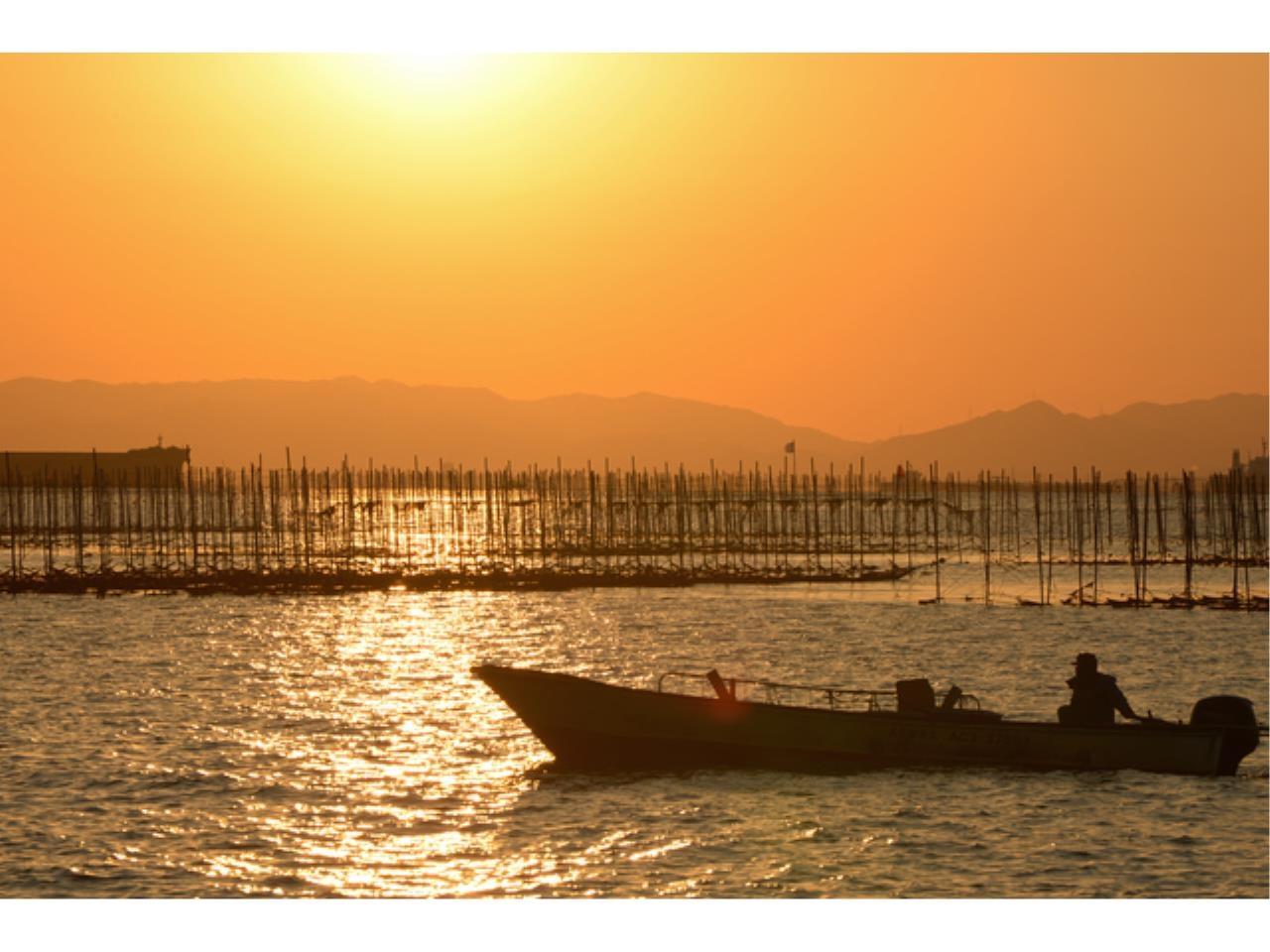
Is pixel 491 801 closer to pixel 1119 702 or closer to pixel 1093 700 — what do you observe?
pixel 1093 700

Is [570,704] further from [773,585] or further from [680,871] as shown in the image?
[773,585]

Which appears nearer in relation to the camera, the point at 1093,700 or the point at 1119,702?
the point at 1119,702

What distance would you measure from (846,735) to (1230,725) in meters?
6.24

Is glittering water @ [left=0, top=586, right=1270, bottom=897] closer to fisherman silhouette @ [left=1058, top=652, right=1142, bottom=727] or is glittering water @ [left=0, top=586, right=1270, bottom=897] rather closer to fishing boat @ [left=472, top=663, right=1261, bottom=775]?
fishing boat @ [left=472, top=663, right=1261, bottom=775]

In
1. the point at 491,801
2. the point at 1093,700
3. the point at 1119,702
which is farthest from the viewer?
the point at 1093,700

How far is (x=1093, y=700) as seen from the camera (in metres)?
28.2

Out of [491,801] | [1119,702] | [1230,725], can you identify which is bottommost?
[491,801]

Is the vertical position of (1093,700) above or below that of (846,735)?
above

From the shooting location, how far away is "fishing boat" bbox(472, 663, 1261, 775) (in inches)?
A: 1105

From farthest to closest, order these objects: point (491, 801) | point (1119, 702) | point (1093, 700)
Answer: point (1093, 700), point (1119, 702), point (491, 801)

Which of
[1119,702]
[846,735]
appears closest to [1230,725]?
[1119,702]

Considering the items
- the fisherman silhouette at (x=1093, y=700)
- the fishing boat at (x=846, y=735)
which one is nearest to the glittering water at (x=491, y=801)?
the fishing boat at (x=846, y=735)

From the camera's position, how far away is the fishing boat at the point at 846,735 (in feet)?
92.1

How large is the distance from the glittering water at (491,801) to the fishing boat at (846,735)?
39 centimetres
